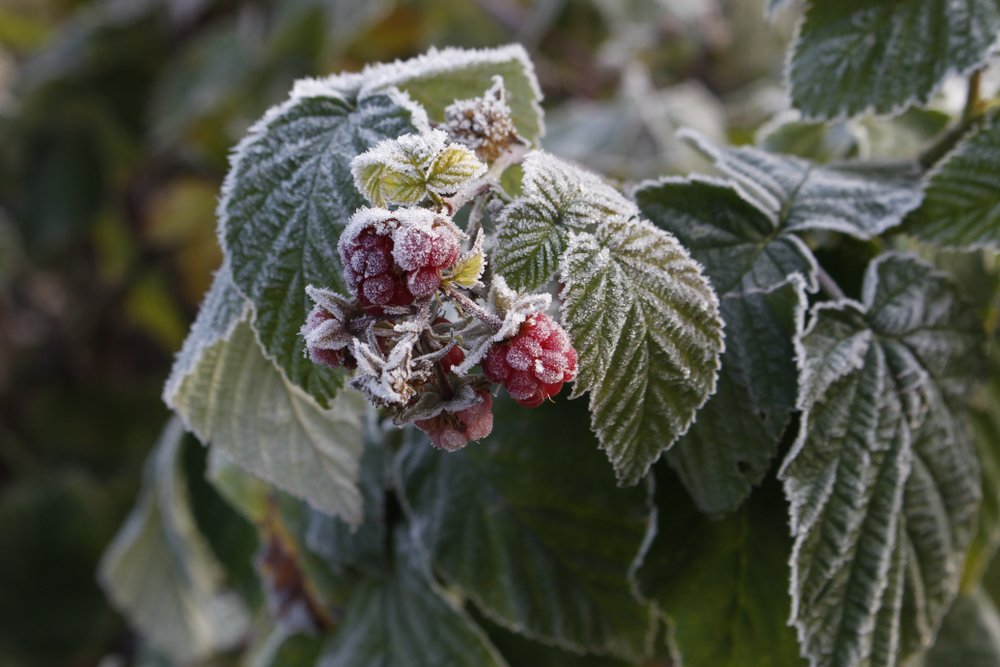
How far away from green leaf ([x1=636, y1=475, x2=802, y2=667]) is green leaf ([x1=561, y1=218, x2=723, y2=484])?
141 mm

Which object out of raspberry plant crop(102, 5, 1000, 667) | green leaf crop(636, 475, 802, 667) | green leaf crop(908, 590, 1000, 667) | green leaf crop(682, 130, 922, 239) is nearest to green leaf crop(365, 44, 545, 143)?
raspberry plant crop(102, 5, 1000, 667)

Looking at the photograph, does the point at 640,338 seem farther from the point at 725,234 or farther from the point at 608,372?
the point at 725,234

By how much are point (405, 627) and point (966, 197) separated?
0.48 meters

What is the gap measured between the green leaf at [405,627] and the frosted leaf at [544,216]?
34 centimetres

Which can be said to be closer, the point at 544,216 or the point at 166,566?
the point at 544,216

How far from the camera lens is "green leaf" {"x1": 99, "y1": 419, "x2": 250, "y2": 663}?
0.92 m

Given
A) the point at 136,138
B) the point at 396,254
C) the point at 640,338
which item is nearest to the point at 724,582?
the point at 640,338

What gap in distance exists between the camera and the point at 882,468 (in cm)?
55

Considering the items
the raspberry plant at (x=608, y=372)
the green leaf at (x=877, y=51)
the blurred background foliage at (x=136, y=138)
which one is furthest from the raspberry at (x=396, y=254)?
the blurred background foliage at (x=136, y=138)

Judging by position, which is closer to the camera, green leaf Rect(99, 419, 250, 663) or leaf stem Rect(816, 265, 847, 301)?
leaf stem Rect(816, 265, 847, 301)

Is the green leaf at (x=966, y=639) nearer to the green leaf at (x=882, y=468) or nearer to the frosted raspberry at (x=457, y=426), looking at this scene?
the green leaf at (x=882, y=468)

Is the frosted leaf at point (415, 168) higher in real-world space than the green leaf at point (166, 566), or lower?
higher

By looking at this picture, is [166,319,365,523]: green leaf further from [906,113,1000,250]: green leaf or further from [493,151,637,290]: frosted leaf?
[906,113,1000,250]: green leaf

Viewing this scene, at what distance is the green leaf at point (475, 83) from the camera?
1.80ft
